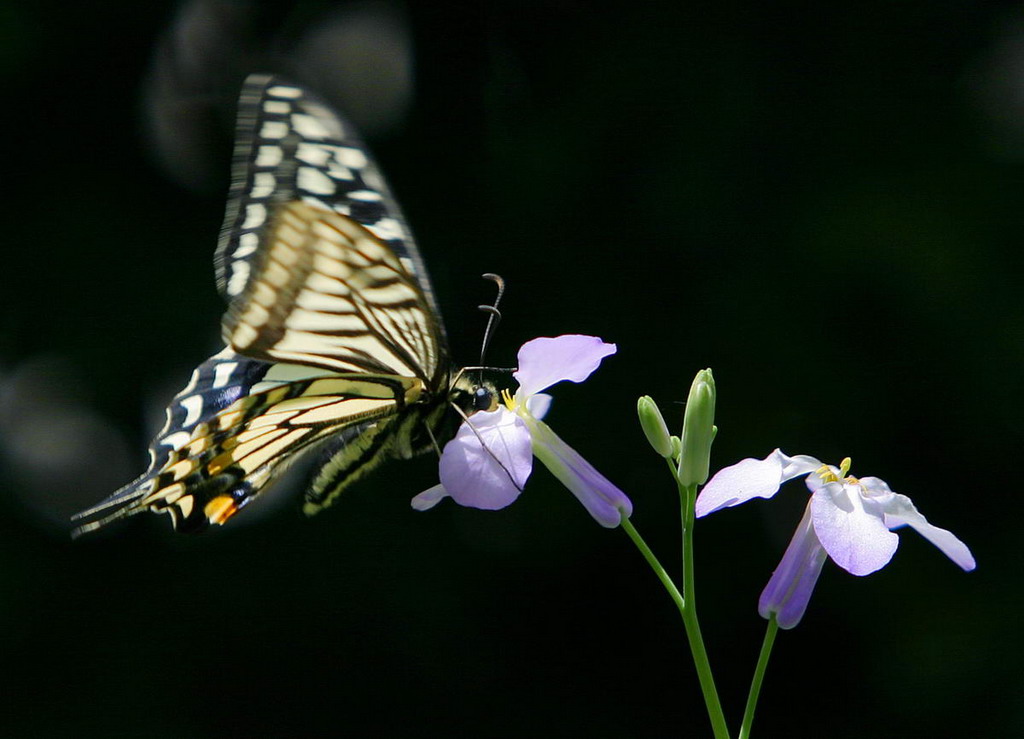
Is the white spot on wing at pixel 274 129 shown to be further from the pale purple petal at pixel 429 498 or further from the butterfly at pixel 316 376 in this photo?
the pale purple petal at pixel 429 498

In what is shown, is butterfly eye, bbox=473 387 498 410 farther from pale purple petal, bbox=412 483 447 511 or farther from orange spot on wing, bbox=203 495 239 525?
orange spot on wing, bbox=203 495 239 525

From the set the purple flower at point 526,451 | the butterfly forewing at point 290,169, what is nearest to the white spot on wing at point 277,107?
the butterfly forewing at point 290,169

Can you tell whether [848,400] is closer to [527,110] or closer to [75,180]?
[527,110]

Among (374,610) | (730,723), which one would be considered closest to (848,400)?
(730,723)

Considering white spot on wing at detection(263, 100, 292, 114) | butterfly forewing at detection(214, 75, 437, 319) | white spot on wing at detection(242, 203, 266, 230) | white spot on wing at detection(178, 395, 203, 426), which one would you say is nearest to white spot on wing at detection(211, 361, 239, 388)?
white spot on wing at detection(178, 395, 203, 426)

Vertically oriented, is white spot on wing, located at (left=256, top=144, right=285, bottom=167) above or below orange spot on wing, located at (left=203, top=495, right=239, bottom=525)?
above
